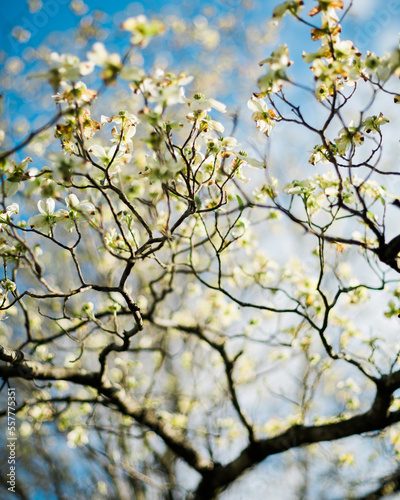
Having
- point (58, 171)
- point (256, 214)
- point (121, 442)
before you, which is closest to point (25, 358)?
point (58, 171)

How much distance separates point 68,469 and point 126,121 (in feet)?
19.7

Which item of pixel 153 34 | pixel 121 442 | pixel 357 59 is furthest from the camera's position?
pixel 121 442

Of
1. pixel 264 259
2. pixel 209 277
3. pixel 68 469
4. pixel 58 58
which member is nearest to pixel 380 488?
pixel 264 259

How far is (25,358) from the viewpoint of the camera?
1.70 metres

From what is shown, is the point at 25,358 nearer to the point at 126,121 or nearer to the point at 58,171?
the point at 58,171

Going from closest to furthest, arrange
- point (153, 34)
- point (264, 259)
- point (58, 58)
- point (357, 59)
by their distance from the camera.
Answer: point (153, 34), point (58, 58), point (357, 59), point (264, 259)

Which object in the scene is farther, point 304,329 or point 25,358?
point 304,329

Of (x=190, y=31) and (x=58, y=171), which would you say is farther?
(x=190, y=31)

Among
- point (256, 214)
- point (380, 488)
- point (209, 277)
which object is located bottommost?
point (380, 488)

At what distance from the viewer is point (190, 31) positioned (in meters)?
5.18

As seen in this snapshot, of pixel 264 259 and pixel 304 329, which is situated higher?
pixel 264 259

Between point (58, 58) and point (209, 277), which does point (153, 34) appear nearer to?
point (58, 58)

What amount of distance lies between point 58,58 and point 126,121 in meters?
0.34

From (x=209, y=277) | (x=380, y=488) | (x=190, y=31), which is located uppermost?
(x=190, y=31)
